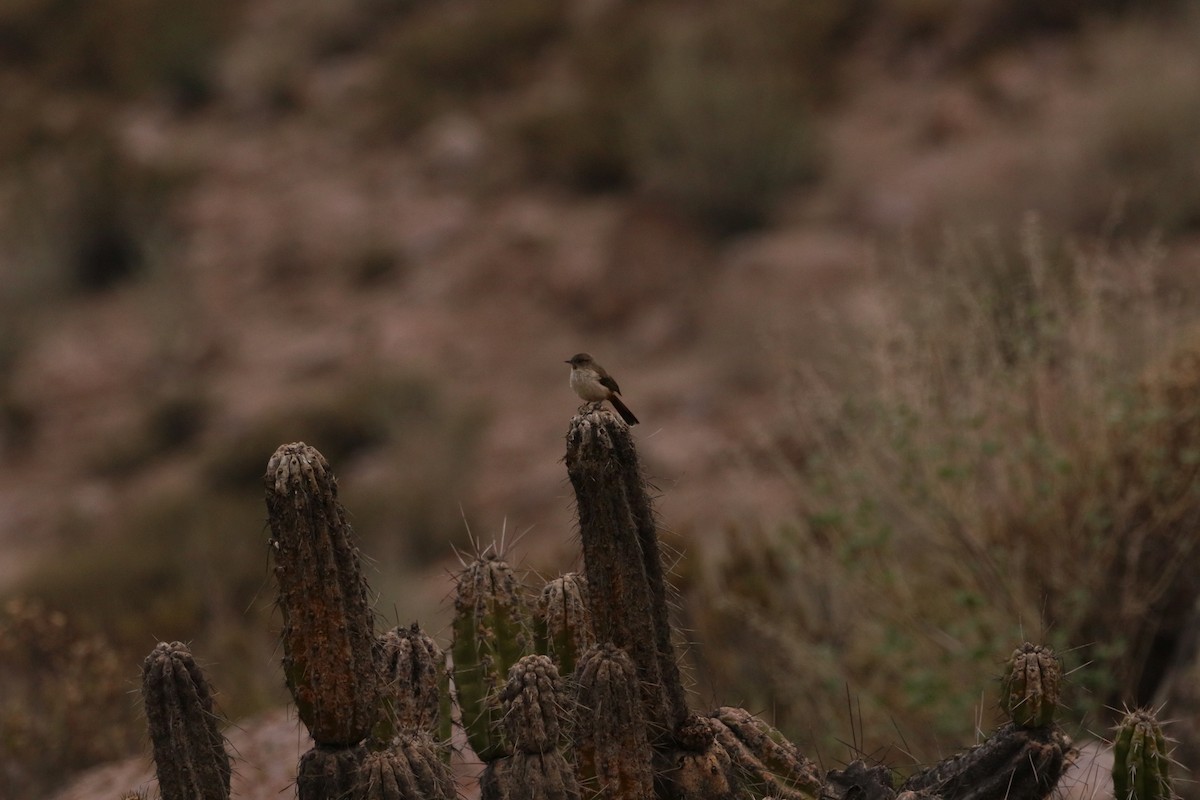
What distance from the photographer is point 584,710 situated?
Result: 376cm

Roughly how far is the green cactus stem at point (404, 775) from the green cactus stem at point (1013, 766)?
1189 mm

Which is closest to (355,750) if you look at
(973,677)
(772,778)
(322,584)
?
(322,584)

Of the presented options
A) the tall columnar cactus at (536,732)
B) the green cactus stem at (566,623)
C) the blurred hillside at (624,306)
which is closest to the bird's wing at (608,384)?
the green cactus stem at (566,623)

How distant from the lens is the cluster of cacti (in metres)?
3.71

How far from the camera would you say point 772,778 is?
4.12 metres

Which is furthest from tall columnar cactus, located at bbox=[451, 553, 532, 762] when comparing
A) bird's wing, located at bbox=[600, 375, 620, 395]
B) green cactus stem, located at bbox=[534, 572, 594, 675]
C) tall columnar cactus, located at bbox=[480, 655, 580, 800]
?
bird's wing, located at bbox=[600, 375, 620, 395]

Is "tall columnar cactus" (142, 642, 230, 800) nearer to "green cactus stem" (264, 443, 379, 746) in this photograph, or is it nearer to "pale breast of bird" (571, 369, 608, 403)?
"green cactus stem" (264, 443, 379, 746)

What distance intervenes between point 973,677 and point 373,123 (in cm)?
1462

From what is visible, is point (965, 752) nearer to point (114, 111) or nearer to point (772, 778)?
point (772, 778)

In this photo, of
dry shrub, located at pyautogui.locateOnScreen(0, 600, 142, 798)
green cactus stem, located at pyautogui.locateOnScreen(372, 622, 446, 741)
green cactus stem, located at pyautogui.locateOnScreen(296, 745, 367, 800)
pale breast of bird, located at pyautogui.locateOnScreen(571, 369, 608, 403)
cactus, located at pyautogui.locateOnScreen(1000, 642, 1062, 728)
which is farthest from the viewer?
dry shrub, located at pyautogui.locateOnScreen(0, 600, 142, 798)

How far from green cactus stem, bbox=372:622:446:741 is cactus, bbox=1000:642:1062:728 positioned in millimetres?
1524

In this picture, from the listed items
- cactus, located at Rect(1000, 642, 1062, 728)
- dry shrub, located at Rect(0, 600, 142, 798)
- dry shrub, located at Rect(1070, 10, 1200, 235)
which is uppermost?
dry shrub, located at Rect(1070, 10, 1200, 235)

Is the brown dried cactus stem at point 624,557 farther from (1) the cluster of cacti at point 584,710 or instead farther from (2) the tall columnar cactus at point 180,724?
(2) the tall columnar cactus at point 180,724

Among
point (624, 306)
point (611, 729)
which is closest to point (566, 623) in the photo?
point (611, 729)
